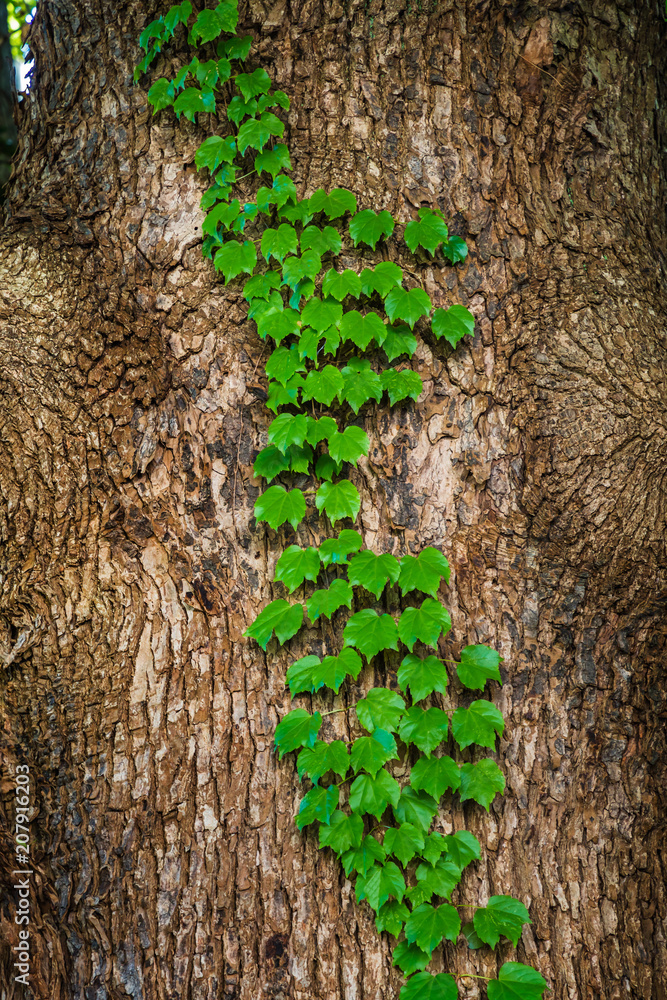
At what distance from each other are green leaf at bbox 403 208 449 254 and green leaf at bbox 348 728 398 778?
4.35 feet

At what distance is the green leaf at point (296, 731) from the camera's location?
1611mm

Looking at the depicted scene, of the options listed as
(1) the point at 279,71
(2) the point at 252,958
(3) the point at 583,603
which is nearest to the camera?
(2) the point at 252,958

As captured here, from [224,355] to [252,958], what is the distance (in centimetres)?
160

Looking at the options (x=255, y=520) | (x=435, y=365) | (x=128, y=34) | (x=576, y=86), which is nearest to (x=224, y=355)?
(x=255, y=520)

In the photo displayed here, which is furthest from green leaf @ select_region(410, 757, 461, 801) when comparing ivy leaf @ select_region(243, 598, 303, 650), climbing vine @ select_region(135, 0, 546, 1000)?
ivy leaf @ select_region(243, 598, 303, 650)

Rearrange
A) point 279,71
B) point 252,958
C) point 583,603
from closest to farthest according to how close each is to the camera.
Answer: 1. point 252,958
2. point 583,603
3. point 279,71

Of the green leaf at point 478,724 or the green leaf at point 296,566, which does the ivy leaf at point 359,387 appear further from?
the green leaf at point 478,724

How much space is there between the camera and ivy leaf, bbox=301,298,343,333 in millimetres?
1707

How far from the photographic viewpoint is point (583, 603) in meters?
1.72

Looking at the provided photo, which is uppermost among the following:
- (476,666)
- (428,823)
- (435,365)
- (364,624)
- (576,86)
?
(576,86)

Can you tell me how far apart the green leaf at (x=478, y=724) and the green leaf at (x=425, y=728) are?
0.04 m

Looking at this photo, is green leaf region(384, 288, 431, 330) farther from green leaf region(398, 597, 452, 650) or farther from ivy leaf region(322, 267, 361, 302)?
green leaf region(398, 597, 452, 650)

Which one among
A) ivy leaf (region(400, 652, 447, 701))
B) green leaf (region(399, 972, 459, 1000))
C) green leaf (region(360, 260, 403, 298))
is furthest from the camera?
green leaf (region(360, 260, 403, 298))

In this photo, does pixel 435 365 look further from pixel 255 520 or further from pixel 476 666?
pixel 476 666
